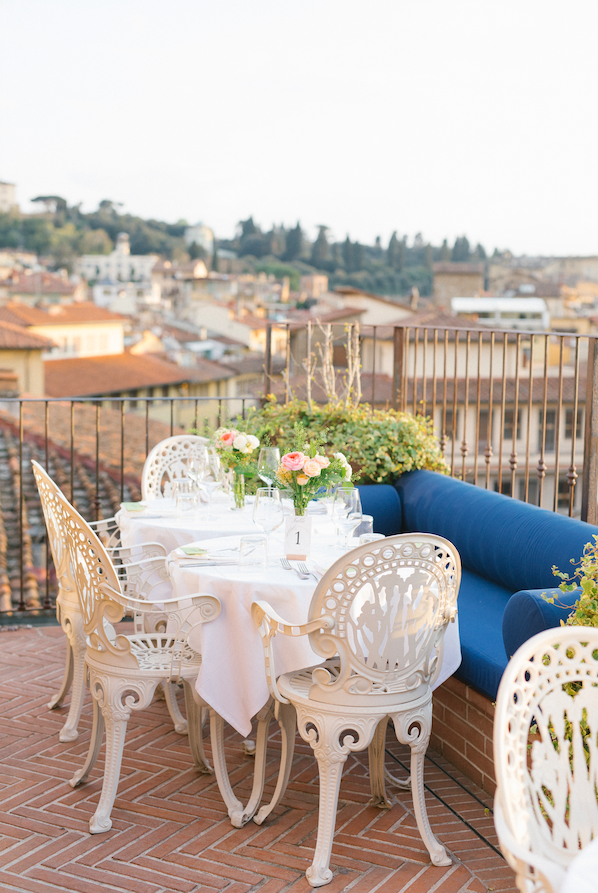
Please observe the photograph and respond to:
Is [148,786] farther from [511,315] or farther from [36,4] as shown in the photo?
[511,315]

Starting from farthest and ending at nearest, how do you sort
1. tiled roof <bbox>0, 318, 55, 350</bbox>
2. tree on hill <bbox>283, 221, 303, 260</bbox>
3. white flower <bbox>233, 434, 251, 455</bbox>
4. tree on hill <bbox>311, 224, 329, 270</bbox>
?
tree on hill <bbox>283, 221, 303, 260</bbox> < tree on hill <bbox>311, 224, 329, 270</bbox> < tiled roof <bbox>0, 318, 55, 350</bbox> < white flower <bbox>233, 434, 251, 455</bbox>

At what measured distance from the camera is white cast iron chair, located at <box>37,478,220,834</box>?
2.82 meters

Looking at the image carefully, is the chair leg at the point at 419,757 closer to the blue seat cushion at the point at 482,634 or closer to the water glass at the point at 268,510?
the blue seat cushion at the point at 482,634

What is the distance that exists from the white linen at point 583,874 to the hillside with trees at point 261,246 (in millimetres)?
73733

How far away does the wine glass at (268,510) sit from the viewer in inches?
122

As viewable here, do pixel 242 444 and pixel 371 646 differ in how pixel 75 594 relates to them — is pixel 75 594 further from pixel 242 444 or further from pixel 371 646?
pixel 371 646

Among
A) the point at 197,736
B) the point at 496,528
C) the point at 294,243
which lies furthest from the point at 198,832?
the point at 294,243

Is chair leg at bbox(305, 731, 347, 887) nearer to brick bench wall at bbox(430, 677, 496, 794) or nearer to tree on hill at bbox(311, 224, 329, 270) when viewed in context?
brick bench wall at bbox(430, 677, 496, 794)

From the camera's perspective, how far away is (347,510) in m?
3.18

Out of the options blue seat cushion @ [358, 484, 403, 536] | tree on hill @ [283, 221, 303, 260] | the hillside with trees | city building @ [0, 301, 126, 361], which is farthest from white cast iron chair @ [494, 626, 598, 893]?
tree on hill @ [283, 221, 303, 260]

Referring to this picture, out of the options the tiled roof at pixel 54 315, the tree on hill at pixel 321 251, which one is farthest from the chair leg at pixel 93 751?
the tree on hill at pixel 321 251

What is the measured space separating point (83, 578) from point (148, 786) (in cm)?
84

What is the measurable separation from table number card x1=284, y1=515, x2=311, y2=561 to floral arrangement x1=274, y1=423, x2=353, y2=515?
77mm

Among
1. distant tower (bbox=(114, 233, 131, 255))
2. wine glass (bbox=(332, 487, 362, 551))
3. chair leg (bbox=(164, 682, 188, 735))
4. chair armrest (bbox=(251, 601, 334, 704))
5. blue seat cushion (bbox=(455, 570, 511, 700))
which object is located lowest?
chair leg (bbox=(164, 682, 188, 735))
